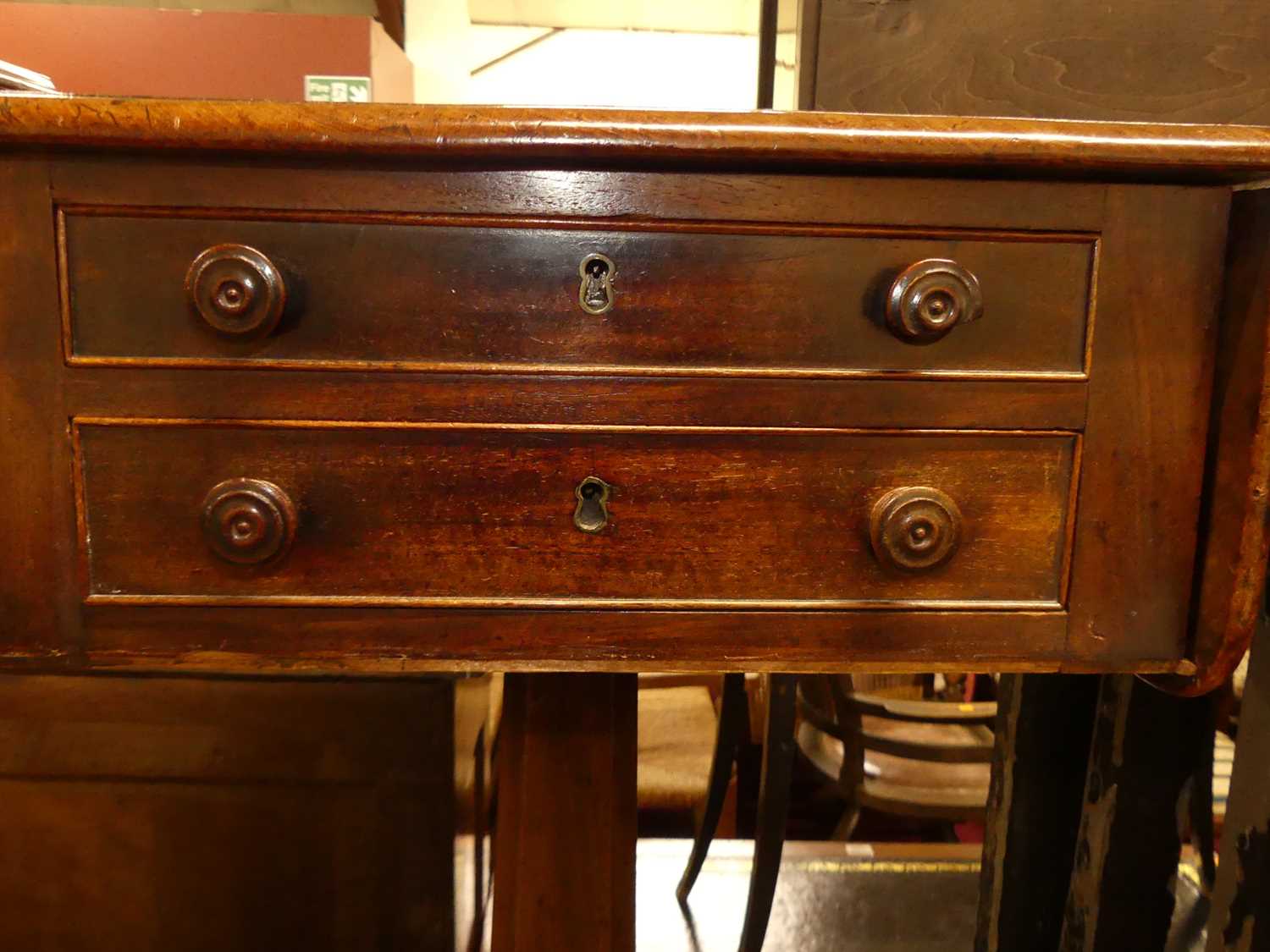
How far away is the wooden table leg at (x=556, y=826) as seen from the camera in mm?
669

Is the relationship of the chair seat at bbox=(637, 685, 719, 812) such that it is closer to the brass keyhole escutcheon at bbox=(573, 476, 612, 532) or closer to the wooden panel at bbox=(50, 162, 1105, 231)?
the brass keyhole escutcheon at bbox=(573, 476, 612, 532)

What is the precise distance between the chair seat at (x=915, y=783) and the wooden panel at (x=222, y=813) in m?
0.96

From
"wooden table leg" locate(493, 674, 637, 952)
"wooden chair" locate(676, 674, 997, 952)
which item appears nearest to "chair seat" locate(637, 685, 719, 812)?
"wooden chair" locate(676, 674, 997, 952)

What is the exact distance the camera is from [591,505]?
0.54m

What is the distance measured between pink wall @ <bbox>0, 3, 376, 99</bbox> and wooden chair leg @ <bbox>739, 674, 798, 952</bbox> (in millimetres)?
1115

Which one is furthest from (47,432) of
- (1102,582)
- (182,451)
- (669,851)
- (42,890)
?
(669,851)

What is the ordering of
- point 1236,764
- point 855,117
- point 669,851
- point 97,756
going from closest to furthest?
point 855,117, point 1236,764, point 97,756, point 669,851

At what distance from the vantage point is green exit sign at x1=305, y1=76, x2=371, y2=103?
1.19 meters

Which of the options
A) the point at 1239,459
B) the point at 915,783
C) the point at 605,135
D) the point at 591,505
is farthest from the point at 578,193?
the point at 915,783

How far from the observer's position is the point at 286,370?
520 mm

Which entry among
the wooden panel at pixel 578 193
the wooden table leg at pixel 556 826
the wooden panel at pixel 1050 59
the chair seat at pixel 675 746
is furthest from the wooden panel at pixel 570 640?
the chair seat at pixel 675 746

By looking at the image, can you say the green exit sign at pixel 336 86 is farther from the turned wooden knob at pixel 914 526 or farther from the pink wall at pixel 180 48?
the turned wooden knob at pixel 914 526

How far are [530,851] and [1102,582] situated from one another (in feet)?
1.60

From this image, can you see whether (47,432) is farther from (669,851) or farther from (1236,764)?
(669,851)
